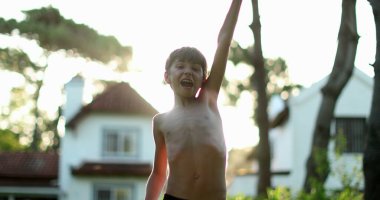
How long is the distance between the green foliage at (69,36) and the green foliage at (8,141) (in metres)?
17.5

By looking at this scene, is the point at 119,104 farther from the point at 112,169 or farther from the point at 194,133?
the point at 194,133


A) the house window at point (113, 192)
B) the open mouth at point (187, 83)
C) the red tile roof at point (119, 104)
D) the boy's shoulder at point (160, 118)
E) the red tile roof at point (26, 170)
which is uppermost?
the red tile roof at point (119, 104)

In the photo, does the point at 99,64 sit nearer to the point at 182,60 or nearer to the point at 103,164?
the point at 103,164

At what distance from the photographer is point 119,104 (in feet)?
91.4

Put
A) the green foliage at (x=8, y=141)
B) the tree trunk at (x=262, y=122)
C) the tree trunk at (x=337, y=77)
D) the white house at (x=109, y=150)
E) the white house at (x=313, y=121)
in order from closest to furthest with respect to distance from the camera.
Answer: the tree trunk at (x=337, y=77), the tree trunk at (x=262, y=122), the white house at (x=313, y=121), the white house at (x=109, y=150), the green foliage at (x=8, y=141)

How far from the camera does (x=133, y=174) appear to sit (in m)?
26.6

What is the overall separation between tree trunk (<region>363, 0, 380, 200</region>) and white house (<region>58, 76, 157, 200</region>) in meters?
22.1

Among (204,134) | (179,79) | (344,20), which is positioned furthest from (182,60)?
(344,20)

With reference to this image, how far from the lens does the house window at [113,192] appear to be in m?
27.0

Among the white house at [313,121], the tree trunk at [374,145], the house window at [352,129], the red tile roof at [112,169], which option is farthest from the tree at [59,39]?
the tree trunk at [374,145]

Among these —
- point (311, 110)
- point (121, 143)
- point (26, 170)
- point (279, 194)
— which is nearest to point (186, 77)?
point (279, 194)

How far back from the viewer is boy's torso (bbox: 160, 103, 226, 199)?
320 centimetres

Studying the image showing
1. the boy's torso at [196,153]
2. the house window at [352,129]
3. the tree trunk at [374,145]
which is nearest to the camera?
the boy's torso at [196,153]

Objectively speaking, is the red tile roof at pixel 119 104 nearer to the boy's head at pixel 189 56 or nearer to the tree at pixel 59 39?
the tree at pixel 59 39
